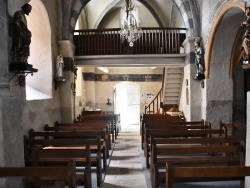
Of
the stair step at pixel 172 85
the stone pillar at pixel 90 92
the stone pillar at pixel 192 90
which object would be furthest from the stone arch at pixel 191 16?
the stone pillar at pixel 90 92

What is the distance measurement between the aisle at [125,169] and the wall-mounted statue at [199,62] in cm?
295

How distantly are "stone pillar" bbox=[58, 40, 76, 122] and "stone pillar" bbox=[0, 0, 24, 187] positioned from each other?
16.4ft

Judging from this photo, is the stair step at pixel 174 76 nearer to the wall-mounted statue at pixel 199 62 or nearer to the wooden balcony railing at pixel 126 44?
the wooden balcony railing at pixel 126 44

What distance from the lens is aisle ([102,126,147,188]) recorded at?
5039mm

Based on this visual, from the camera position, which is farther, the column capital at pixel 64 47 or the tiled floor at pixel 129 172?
the column capital at pixel 64 47

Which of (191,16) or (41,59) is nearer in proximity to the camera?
(41,59)

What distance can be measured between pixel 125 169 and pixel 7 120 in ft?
10.3

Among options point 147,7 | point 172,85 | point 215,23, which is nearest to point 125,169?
point 215,23

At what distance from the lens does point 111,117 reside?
10.2 meters

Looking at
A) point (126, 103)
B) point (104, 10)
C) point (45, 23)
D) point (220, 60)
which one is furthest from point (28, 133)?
point (126, 103)

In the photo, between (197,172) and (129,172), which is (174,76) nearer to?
(129,172)

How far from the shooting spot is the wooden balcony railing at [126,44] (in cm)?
996

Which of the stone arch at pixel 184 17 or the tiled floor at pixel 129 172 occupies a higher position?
the stone arch at pixel 184 17

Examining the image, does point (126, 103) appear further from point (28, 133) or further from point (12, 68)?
point (12, 68)
